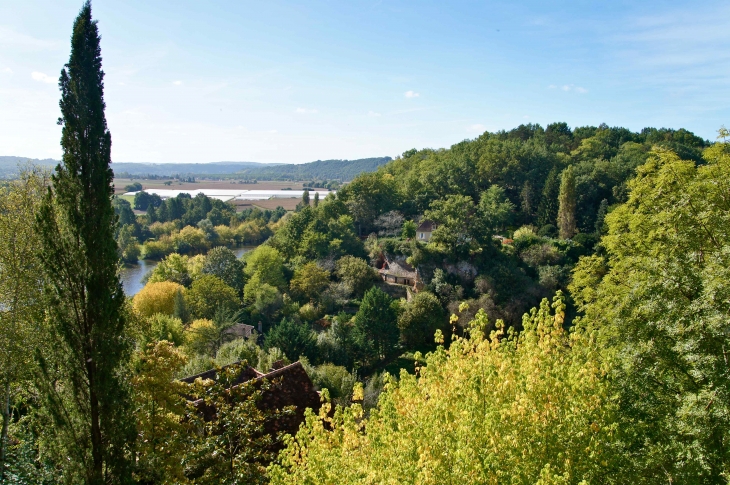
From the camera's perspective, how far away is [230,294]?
1262 inches

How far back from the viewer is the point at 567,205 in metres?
43.0

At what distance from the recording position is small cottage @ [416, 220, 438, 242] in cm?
4184

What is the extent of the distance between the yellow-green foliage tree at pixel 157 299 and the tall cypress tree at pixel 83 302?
2326 centimetres

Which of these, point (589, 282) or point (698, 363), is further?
point (589, 282)

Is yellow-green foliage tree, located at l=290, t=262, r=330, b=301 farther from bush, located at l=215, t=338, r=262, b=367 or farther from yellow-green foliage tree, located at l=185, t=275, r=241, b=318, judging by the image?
bush, located at l=215, t=338, r=262, b=367

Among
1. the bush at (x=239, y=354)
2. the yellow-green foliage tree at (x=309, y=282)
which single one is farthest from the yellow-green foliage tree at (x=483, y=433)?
the yellow-green foliage tree at (x=309, y=282)

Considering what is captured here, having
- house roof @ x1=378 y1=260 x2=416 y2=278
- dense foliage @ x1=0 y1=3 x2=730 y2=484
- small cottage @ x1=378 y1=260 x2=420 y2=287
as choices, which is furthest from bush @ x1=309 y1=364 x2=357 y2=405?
house roof @ x1=378 y1=260 x2=416 y2=278

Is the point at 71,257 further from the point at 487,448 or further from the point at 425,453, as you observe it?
the point at 487,448

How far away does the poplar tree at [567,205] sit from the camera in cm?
4278

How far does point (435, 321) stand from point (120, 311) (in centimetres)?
2416

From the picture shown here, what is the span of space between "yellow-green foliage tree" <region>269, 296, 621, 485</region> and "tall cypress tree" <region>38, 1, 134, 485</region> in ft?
11.7

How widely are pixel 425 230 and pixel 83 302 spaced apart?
3558 cm

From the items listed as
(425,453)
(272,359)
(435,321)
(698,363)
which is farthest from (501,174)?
(425,453)

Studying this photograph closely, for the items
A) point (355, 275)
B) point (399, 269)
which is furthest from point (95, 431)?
point (399, 269)
